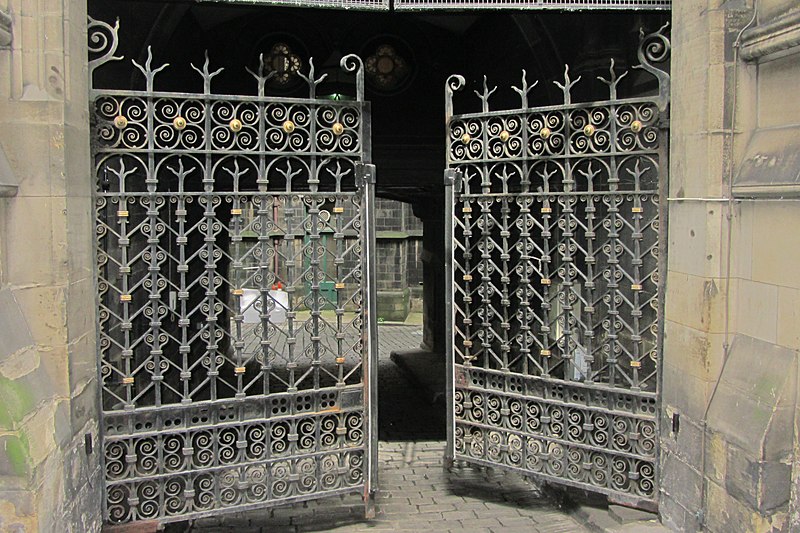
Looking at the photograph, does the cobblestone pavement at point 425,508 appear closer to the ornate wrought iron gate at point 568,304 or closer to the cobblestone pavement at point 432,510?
the cobblestone pavement at point 432,510

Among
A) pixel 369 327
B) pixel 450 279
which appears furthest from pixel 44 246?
pixel 450 279

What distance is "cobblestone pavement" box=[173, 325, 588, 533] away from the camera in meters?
5.20

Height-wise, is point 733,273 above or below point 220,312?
above

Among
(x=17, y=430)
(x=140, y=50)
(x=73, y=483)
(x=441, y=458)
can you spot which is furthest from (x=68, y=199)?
(x=441, y=458)

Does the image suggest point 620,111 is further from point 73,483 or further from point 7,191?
point 73,483

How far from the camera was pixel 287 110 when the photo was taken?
4789 mm

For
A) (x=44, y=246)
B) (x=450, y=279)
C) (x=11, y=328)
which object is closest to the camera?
(x=11, y=328)

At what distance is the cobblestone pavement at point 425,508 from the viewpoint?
17.0 ft

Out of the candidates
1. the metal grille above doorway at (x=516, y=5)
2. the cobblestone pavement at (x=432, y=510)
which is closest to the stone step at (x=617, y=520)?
the cobblestone pavement at (x=432, y=510)

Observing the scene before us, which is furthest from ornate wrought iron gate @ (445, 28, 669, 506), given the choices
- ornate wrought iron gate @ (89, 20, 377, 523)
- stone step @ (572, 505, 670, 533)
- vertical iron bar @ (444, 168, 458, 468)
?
ornate wrought iron gate @ (89, 20, 377, 523)

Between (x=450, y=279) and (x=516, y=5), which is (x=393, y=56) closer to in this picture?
(x=516, y=5)

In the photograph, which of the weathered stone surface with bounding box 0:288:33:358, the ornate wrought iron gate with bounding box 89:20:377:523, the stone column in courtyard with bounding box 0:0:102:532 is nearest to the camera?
the weathered stone surface with bounding box 0:288:33:358

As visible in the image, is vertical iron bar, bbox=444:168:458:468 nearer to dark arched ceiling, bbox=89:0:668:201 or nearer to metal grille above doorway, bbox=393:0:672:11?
Result: metal grille above doorway, bbox=393:0:672:11

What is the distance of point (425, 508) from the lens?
553 cm
